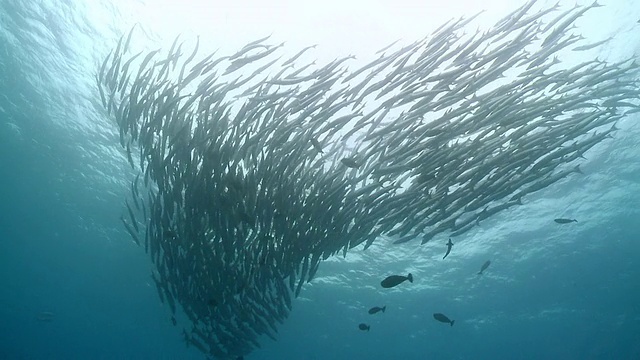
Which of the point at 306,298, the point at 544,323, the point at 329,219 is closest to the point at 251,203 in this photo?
the point at 329,219

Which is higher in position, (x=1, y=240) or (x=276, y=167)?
(x=276, y=167)

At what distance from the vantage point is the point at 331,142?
10.0 meters

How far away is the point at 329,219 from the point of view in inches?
400

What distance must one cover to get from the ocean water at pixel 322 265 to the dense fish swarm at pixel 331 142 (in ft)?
9.97

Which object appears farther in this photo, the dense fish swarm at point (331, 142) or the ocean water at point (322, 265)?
the ocean water at point (322, 265)

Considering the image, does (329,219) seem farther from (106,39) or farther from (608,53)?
(608,53)

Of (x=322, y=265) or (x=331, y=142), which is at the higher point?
(x=331, y=142)

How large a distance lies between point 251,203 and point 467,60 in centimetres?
543

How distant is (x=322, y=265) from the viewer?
2325cm

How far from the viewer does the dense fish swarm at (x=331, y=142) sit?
26.7ft

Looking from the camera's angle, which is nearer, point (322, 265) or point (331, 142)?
point (331, 142)

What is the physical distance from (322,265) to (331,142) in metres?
14.4

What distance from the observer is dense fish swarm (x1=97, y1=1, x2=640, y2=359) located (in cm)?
815

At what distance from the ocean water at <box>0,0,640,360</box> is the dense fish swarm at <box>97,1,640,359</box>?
3039 millimetres
